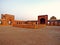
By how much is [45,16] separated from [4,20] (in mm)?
10623

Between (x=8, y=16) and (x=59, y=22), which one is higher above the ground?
Answer: (x=8, y=16)

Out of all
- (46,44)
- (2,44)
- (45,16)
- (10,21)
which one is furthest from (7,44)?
(10,21)

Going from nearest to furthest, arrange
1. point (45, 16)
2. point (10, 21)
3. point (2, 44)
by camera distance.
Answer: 1. point (2, 44)
2. point (45, 16)
3. point (10, 21)

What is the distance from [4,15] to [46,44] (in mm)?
22770

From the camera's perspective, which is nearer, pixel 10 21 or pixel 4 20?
pixel 4 20

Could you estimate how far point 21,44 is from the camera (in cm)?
376

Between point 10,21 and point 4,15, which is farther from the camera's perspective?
point 10,21

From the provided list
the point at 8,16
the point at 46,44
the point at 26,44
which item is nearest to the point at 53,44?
the point at 46,44

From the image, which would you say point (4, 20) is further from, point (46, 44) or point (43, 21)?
point (46, 44)

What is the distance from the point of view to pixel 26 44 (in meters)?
3.76

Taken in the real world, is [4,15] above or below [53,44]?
above

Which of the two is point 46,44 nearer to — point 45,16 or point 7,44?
point 7,44

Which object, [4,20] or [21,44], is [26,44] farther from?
Answer: [4,20]

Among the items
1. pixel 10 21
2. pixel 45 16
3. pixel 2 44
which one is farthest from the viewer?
pixel 10 21
